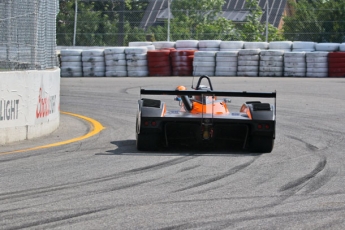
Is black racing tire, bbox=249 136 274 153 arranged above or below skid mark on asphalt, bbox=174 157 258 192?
above

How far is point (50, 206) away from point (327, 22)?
86.0ft

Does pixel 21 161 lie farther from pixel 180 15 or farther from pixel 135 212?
pixel 180 15

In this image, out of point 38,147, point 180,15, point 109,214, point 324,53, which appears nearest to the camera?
point 109,214

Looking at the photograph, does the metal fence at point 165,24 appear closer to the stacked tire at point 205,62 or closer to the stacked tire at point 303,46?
the stacked tire at point 303,46

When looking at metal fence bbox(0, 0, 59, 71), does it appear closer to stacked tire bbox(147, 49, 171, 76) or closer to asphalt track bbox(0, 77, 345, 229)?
asphalt track bbox(0, 77, 345, 229)

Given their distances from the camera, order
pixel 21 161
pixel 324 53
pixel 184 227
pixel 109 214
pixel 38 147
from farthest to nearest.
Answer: pixel 324 53 < pixel 38 147 < pixel 21 161 < pixel 109 214 < pixel 184 227

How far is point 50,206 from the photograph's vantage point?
6441mm

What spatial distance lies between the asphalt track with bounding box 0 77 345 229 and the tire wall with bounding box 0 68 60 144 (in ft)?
0.67

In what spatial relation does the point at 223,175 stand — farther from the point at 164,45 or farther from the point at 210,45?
the point at 164,45

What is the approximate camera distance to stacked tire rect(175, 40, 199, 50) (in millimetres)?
30625

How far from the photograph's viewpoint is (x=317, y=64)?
27.3 m

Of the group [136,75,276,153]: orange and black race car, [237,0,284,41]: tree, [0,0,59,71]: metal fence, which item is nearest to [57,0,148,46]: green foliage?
[237,0,284,41]: tree

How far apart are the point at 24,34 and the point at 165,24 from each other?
71.9 ft

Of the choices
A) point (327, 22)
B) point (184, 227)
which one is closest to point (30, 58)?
point (184, 227)
